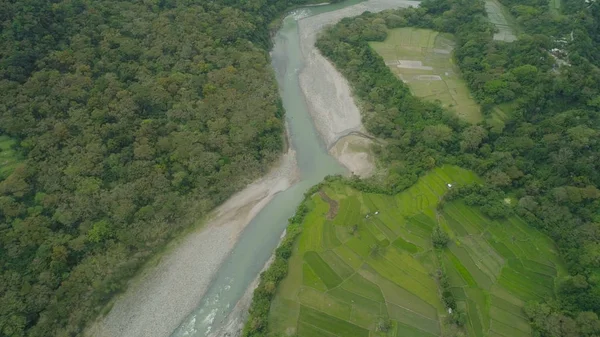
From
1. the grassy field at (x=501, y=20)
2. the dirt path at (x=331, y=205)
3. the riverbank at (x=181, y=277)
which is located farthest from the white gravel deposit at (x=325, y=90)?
the grassy field at (x=501, y=20)

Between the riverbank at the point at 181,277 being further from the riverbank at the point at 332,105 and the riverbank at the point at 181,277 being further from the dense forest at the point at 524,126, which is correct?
the dense forest at the point at 524,126

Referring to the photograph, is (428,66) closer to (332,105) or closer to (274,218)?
(332,105)

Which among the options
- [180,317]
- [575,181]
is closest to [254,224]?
[180,317]

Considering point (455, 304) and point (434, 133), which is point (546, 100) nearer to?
point (434, 133)

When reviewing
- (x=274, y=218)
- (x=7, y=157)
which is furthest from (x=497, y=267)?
(x=7, y=157)

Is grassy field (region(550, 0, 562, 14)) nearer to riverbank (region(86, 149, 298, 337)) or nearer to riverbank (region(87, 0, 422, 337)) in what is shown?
riverbank (region(87, 0, 422, 337))
